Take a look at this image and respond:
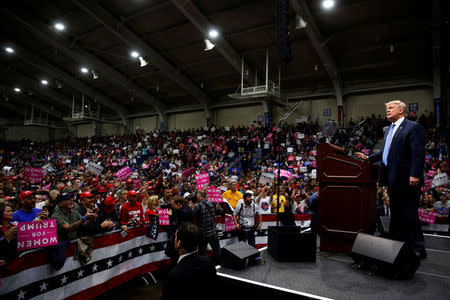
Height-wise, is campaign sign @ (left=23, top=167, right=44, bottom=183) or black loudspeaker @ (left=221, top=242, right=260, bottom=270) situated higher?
campaign sign @ (left=23, top=167, right=44, bottom=183)

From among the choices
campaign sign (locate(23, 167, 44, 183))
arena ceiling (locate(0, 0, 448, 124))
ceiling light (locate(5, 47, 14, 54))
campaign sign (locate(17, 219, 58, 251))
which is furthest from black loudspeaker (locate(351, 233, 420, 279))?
ceiling light (locate(5, 47, 14, 54))

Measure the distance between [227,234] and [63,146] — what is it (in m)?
26.9

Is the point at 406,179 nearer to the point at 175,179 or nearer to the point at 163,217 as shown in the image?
the point at 163,217

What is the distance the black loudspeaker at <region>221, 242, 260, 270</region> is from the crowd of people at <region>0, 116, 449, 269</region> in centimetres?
52

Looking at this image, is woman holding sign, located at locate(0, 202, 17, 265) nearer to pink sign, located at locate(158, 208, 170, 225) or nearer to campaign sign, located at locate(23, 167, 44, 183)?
pink sign, located at locate(158, 208, 170, 225)

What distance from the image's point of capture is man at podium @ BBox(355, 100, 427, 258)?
92.1 inches

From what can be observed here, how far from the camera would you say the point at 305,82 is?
17.6 meters

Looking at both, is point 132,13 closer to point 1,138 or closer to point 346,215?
point 346,215

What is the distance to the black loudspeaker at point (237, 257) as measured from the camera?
237 cm

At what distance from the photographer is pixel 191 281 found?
6.01 ft

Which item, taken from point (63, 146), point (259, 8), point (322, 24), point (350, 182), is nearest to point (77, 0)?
point (259, 8)

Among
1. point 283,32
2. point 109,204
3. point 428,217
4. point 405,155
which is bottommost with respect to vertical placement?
point 428,217

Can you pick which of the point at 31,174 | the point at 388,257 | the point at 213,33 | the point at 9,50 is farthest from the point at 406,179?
the point at 9,50

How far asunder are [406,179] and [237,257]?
1.72 metres
